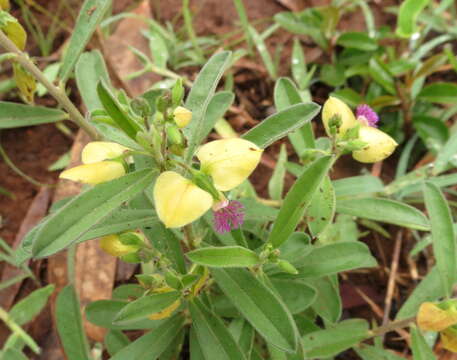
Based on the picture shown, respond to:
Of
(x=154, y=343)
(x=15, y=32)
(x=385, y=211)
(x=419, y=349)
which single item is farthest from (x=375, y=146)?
(x=15, y=32)

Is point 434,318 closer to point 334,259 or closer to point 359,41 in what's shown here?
point 334,259

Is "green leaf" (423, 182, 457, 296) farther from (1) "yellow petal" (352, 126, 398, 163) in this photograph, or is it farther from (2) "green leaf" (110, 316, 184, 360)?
(2) "green leaf" (110, 316, 184, 360)

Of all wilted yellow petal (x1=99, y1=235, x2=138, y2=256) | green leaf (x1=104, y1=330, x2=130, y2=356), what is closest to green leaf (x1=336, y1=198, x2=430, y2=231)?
wilted yellow petal (x1=99, y1=235, x2=138, y2=256)

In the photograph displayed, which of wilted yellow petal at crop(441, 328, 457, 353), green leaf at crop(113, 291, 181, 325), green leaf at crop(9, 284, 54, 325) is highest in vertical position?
green leaf at crop(113, 291, 181, 325)

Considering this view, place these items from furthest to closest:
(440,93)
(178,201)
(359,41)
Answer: (359,41) → (440,93) → (178,201)

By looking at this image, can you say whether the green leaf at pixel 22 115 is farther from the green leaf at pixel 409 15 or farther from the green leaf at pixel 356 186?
the green leaf at pixel 409 15
